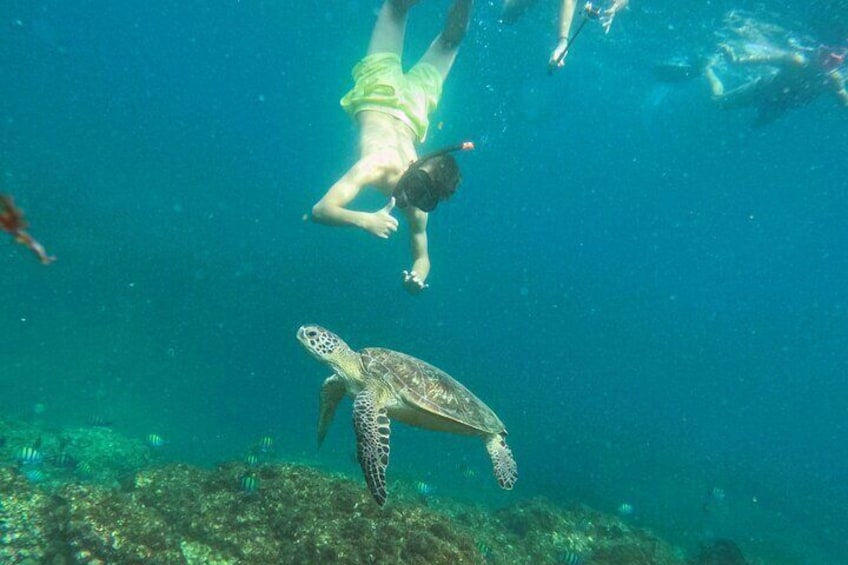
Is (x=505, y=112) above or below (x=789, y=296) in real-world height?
above

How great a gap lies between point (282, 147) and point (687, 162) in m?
57.9

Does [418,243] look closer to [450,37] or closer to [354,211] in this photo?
[354,211]

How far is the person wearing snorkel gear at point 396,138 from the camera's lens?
216 inches

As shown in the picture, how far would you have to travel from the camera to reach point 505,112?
38.8 metres

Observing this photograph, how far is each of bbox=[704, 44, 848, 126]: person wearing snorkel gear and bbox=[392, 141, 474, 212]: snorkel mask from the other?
1920 centimetres

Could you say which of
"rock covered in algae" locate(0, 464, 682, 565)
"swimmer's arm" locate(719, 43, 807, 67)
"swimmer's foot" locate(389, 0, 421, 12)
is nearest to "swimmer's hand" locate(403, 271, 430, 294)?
"rock covered in algae" locate(0, 464, 682, 565)

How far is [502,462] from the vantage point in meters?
6.59

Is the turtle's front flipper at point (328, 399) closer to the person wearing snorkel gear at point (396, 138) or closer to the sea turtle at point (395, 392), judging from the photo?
the sea turtle at point (395, 392)

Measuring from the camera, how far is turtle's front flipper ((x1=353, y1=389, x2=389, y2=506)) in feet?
14.8

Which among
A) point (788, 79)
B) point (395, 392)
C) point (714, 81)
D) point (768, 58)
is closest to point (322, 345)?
point (395, 392)

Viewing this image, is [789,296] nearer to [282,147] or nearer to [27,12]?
[282,147]

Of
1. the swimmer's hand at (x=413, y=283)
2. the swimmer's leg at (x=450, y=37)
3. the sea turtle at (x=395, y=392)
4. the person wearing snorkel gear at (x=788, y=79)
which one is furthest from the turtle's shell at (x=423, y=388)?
the person wearing snorkel gear at (x=788, y=79)

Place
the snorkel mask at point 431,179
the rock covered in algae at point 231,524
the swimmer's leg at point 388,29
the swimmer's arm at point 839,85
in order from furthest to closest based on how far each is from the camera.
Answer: the swimmer's arm at point 839,85 → the swimmer's leg at point 388,29 → the snorkel mask at point 431,179 → the rock covered in algae at point 231,524

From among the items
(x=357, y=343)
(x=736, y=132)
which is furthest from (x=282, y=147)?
(x=736, y=132)
